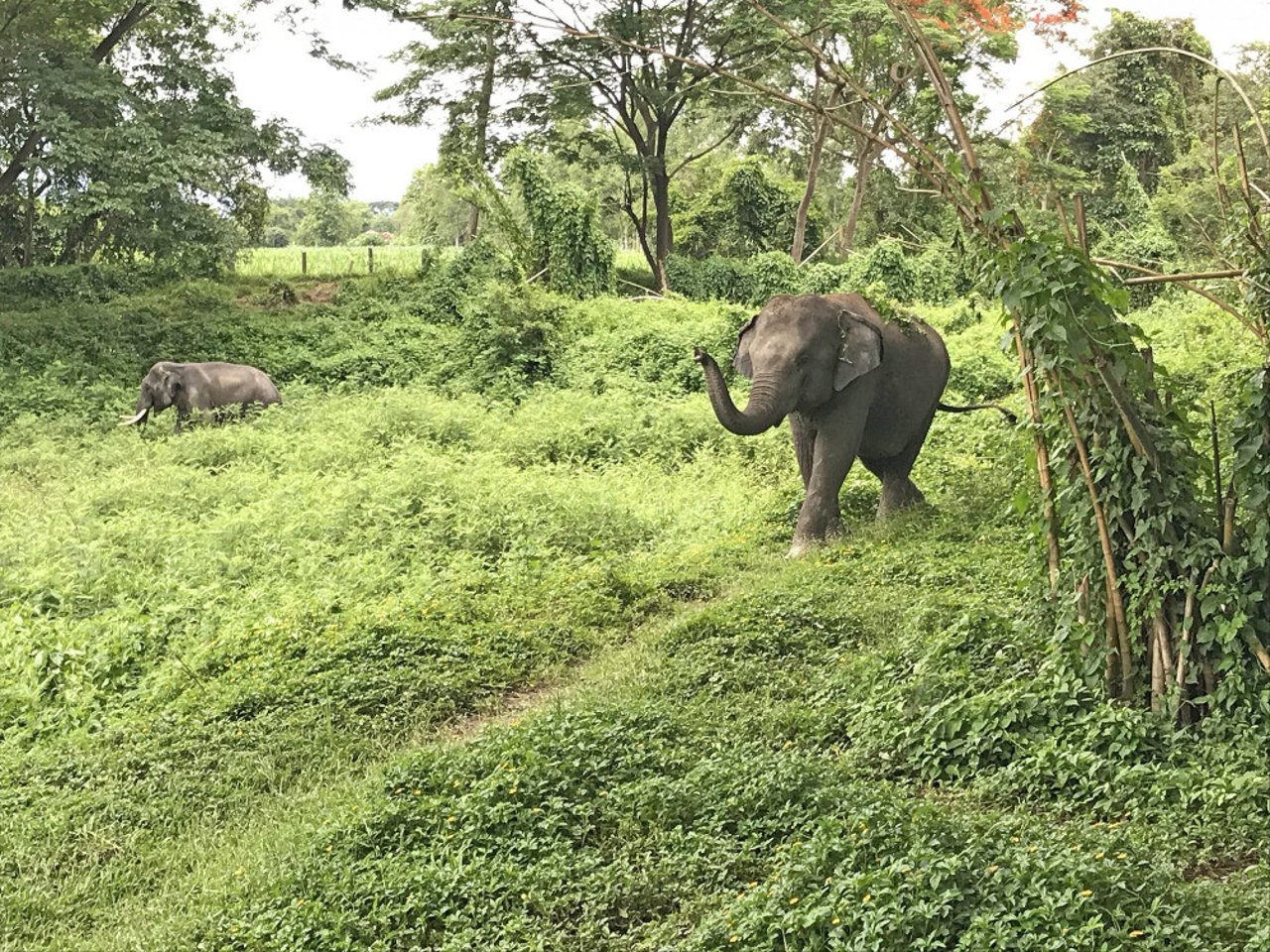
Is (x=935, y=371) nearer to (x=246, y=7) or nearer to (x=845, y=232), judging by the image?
(x=246, y=7)

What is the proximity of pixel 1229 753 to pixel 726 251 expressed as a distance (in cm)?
3021

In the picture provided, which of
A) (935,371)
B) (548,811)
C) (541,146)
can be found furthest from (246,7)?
(548,811)

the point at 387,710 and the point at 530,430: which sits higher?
the point at 530,430

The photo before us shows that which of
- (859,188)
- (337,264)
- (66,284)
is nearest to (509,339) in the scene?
(66,284)

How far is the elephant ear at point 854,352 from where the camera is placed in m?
9.90

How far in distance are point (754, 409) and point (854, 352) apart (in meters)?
1.06

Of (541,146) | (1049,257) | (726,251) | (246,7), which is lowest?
(1049,257)

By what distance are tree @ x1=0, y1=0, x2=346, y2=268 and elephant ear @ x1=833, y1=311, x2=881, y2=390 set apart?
1437cm

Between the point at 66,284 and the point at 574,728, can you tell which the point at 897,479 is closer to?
the point at 574,728

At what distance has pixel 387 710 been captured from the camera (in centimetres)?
698

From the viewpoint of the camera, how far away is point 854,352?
391 inches

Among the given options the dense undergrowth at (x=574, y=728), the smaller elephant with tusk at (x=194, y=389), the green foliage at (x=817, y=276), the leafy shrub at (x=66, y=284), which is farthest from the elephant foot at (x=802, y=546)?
the leafy shrub at (x=66, y=284)

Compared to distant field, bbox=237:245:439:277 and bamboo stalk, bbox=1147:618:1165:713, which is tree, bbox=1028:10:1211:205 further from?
bamboo stalk, bbox=1147:618:1165:713

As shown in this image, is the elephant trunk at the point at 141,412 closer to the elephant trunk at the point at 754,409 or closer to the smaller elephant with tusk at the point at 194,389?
the smaller elephant with tusk at the point at 194,389
